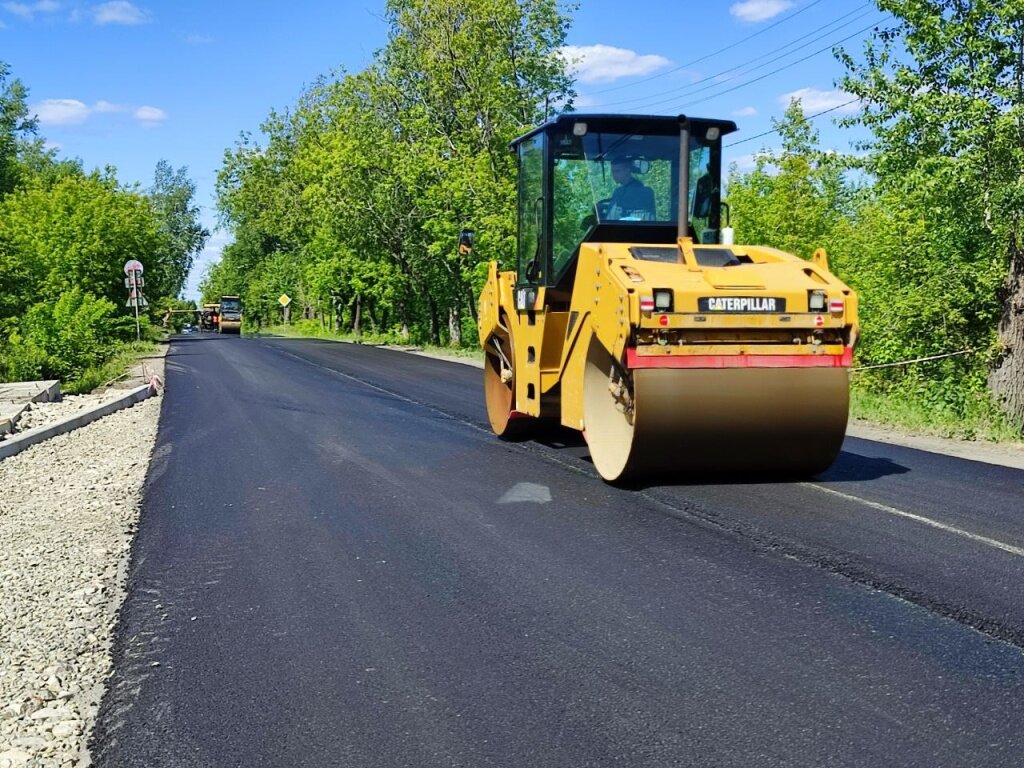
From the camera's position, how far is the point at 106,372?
72.3 feet

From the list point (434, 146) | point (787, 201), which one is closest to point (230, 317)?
point (434, 146)

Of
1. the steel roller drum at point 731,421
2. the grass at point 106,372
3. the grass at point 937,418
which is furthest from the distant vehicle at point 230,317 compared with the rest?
the steel roller drum at point 731,421

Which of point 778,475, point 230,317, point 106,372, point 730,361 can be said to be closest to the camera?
point 730,361

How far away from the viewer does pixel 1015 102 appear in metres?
13.0

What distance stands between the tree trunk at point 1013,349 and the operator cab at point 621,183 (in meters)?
6.95

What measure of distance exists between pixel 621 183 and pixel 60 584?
5713 mm

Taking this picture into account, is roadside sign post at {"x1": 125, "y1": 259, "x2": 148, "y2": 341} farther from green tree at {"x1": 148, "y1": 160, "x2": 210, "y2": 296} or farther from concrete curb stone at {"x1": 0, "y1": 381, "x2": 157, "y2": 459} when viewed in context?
green tree at {"x1": 148, "y1": 160, "x2": 210, "y2": 296}

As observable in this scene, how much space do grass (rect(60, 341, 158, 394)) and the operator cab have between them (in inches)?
487

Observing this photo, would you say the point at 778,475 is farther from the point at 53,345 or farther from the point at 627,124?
the point at 53,345

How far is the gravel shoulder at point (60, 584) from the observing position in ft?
12.7

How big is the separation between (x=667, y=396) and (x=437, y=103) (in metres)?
29.2

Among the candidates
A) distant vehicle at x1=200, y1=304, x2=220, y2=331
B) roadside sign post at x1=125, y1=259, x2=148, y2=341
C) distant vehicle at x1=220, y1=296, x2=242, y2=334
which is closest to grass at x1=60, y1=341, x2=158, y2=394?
roadside sign post at x1=125, y1=259, x2=148, y2=341

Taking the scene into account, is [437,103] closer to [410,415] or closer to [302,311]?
[410,415]

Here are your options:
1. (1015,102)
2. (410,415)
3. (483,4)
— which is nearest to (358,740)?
(410,415)
